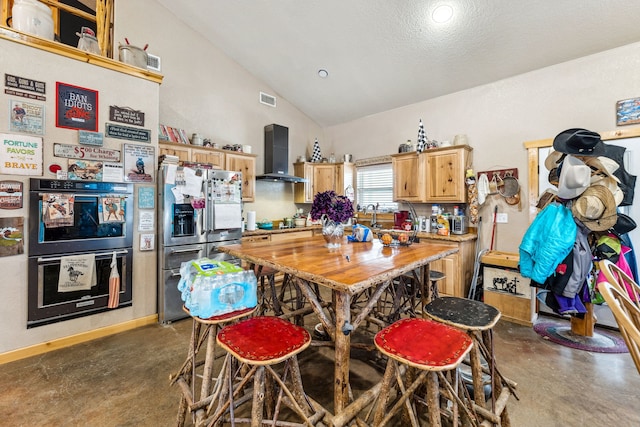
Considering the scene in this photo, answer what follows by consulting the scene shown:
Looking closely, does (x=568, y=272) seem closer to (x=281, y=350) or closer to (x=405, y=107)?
(x=281, y=350)

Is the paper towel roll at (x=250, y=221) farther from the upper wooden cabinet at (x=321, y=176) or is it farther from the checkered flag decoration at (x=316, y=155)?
the checkered flag decoration at (x=316, y=155)

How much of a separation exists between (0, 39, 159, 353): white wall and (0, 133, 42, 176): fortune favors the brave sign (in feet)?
0.14

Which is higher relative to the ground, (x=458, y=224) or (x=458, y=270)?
(x=458, y=224)

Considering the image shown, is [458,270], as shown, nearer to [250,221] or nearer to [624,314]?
[624,314]

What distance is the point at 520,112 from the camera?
3.58 m

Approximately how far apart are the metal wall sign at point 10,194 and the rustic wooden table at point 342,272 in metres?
1.88

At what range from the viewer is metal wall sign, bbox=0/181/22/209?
2281 mm

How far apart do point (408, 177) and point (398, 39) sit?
1866mm

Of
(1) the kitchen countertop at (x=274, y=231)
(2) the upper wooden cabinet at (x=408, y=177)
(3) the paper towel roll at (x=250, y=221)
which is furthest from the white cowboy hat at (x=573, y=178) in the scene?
(3) the paper towel roll at (x=250, y=221)

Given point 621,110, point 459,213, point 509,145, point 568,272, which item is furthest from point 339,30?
point 568,272

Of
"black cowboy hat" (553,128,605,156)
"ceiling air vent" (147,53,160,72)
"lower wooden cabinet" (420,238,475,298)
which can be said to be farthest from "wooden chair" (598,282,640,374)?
"ceiling air vent" (147,53,160,72)

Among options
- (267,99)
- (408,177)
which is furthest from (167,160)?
(408,177)

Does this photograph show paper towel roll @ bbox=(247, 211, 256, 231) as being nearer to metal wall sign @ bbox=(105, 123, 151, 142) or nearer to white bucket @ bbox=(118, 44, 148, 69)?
metal wall sign @ bbox=(105, 123, 151, 142)

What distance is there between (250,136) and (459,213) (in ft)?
11.8
